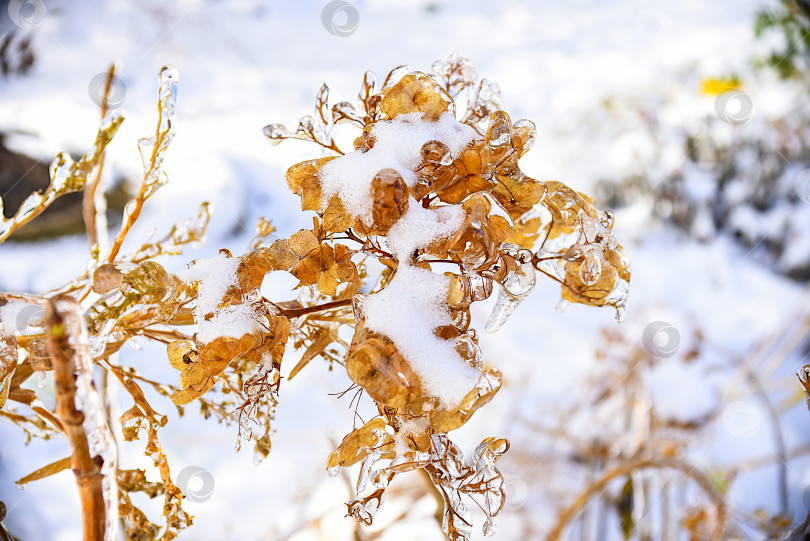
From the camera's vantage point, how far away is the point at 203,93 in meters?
1.05

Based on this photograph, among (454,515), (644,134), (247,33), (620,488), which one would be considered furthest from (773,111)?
(454,515)

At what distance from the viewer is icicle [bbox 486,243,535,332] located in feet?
0.55

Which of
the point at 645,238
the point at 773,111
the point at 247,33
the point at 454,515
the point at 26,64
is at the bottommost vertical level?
the point at 454,515

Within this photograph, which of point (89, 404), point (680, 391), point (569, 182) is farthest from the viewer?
point (569, 182)

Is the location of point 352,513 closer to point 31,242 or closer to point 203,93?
point 31,242

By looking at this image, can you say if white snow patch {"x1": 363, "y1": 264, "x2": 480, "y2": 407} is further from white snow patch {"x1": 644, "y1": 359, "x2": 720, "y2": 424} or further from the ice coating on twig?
white snow patch {"x1": 644, "y1": 359, "x2": 720, "y2": 424}

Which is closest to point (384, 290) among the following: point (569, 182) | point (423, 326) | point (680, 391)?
point (423, 326)

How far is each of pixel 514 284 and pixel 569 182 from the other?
119 cm

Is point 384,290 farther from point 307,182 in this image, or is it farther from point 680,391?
point 680,391

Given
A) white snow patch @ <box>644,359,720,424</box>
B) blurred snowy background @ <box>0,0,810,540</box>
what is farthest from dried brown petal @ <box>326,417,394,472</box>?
white snow patch @ <box>644,359,720,424</box>

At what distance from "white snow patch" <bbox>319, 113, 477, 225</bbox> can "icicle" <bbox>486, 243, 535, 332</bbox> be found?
0.12ft

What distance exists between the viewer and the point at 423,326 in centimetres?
15

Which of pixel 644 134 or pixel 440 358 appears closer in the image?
pixel 440 358

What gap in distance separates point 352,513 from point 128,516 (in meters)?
0.09
